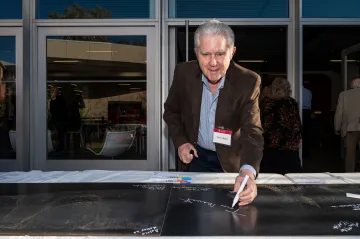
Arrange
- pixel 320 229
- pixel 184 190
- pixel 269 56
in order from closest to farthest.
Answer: pixel 320 229 < pixel 184 190 < pixel 269 56

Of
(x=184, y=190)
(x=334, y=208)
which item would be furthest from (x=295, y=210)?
(x=184, y=190)

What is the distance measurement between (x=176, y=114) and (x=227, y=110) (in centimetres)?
39

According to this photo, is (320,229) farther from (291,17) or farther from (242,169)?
(291,17)

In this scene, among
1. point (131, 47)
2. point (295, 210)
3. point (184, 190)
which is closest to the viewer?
point (295, 210)

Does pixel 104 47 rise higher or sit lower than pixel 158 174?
higher

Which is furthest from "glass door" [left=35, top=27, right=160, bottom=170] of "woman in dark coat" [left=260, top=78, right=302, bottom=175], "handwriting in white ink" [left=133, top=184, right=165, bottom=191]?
"handwriting in white ink" [left=133, top=184, right=165, bottom=191]

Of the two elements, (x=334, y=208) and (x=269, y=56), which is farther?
(x=269, y=56)

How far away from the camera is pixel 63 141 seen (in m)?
5.22

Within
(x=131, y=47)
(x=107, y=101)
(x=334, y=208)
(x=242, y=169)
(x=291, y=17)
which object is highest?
(x=291, y=17)

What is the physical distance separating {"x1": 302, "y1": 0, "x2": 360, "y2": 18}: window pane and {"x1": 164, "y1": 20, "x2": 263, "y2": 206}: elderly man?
137 inches

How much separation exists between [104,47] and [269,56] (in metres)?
7.90

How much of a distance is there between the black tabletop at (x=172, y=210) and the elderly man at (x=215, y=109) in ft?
0.67

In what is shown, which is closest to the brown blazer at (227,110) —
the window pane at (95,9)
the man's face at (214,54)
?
the man's face at (214,54)

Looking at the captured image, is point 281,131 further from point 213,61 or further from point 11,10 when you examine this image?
point 11,10
